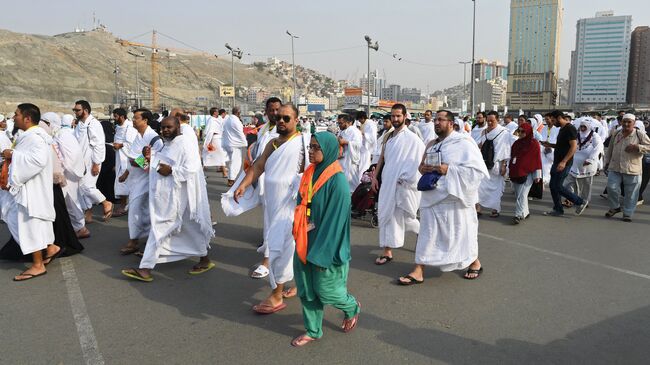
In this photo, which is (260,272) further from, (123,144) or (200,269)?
(123,144)

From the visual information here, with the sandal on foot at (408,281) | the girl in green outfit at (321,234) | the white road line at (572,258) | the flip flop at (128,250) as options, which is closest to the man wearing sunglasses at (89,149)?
the flip flop at (128,250)

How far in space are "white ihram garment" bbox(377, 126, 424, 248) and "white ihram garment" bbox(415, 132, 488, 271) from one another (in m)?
0.64

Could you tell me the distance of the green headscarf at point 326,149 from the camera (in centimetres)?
368

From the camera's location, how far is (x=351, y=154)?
9414 millimetres

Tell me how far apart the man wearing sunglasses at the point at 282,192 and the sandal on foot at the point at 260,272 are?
796mm

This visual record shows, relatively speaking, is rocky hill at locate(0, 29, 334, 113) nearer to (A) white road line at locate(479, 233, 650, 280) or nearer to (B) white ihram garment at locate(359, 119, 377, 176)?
(B) white ihram garment at locate(359, 119, 377, 176)

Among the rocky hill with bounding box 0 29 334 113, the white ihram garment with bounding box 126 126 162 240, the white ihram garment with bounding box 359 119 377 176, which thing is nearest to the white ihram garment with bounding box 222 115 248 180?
the white ihram garment with bounding box 359 119 377 176

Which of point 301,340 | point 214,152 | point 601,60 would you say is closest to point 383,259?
point 301,340

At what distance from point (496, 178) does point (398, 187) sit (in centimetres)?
330

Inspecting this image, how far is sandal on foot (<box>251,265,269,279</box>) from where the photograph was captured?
532 cm

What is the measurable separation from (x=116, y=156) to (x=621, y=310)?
7781 mm

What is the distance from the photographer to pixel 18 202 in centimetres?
523

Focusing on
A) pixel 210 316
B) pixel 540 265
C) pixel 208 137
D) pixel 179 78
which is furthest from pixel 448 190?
pixel 179 78

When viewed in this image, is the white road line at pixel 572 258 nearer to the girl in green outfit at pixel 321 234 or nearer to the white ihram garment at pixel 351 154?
the white ihram garment at pixel 351 154
